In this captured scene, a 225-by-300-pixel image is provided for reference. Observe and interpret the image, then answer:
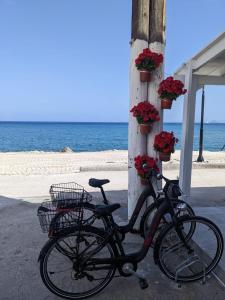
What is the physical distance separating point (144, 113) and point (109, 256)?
189 cm

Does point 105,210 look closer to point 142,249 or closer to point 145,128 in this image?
point 142,249

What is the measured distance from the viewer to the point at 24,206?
685 cm

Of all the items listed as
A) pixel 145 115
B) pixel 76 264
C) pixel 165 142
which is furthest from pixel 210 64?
→ pixel 76 264

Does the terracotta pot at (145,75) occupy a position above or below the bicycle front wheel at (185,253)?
above

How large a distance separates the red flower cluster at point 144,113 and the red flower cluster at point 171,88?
0.79 feet

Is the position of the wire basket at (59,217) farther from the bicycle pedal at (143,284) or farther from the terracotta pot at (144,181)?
the terracotta pot at (144,181)

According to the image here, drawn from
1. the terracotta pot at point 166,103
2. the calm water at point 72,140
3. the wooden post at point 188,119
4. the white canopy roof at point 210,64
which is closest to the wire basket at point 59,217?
the terracotta pot at point 166,103

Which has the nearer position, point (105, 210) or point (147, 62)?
point (105, 210)

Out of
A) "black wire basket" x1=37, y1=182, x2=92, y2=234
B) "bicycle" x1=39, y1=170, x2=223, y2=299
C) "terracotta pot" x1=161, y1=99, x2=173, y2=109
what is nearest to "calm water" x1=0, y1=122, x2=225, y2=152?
"terracotta pot" x1=161, y1=99, x2=173, y2=109

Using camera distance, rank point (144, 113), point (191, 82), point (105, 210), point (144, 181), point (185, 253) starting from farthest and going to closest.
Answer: point (191, 82)
point (144, 181)
point (144, 113)
point (185, 253)
point (105, 210)

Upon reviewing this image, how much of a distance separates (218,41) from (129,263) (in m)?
3.42

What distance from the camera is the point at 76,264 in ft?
10.9

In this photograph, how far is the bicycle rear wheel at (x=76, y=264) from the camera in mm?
3229

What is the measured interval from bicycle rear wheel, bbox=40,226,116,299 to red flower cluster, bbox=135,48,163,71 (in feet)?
7.44
